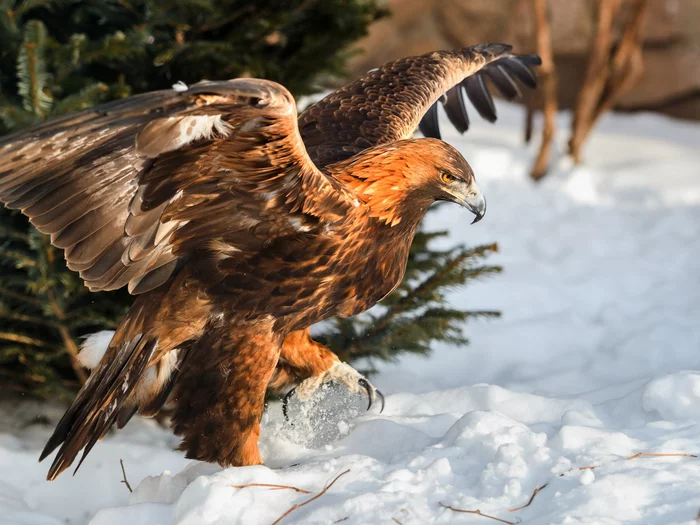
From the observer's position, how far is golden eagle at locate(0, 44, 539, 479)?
2605 millimetres

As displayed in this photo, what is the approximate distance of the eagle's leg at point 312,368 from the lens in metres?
3.53

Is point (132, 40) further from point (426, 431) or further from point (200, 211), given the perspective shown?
point (426, 431)

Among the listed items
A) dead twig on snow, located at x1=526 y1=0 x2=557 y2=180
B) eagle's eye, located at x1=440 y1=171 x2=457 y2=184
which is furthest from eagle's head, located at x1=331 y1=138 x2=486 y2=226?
dead twig on snow, located at x1=526 y1=0 x2=557 y2=180

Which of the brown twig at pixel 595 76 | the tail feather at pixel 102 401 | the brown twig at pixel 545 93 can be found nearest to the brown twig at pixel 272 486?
the tail feather at pixel 102 401

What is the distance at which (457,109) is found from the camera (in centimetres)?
474

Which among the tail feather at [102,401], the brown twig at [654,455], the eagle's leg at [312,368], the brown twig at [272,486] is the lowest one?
the eagle's leg at [312,368]

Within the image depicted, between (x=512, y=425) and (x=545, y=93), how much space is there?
5744 mm

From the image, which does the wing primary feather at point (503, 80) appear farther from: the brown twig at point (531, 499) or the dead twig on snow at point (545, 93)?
the dead twig on snow at point (545, 93)

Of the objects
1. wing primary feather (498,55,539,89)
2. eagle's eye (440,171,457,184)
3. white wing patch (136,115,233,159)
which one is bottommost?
wing primary feather (498,55,539,89)

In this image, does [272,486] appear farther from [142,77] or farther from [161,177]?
[142,77]

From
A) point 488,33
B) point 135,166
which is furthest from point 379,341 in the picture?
point 488,33

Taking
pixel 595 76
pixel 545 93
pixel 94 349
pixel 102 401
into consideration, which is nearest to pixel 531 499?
pixel 102 401

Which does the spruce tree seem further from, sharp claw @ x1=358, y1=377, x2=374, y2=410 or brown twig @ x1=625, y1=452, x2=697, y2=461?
brown twig @ x1=625, y1=452, x2=697, y2=461

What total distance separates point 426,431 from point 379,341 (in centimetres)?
88
